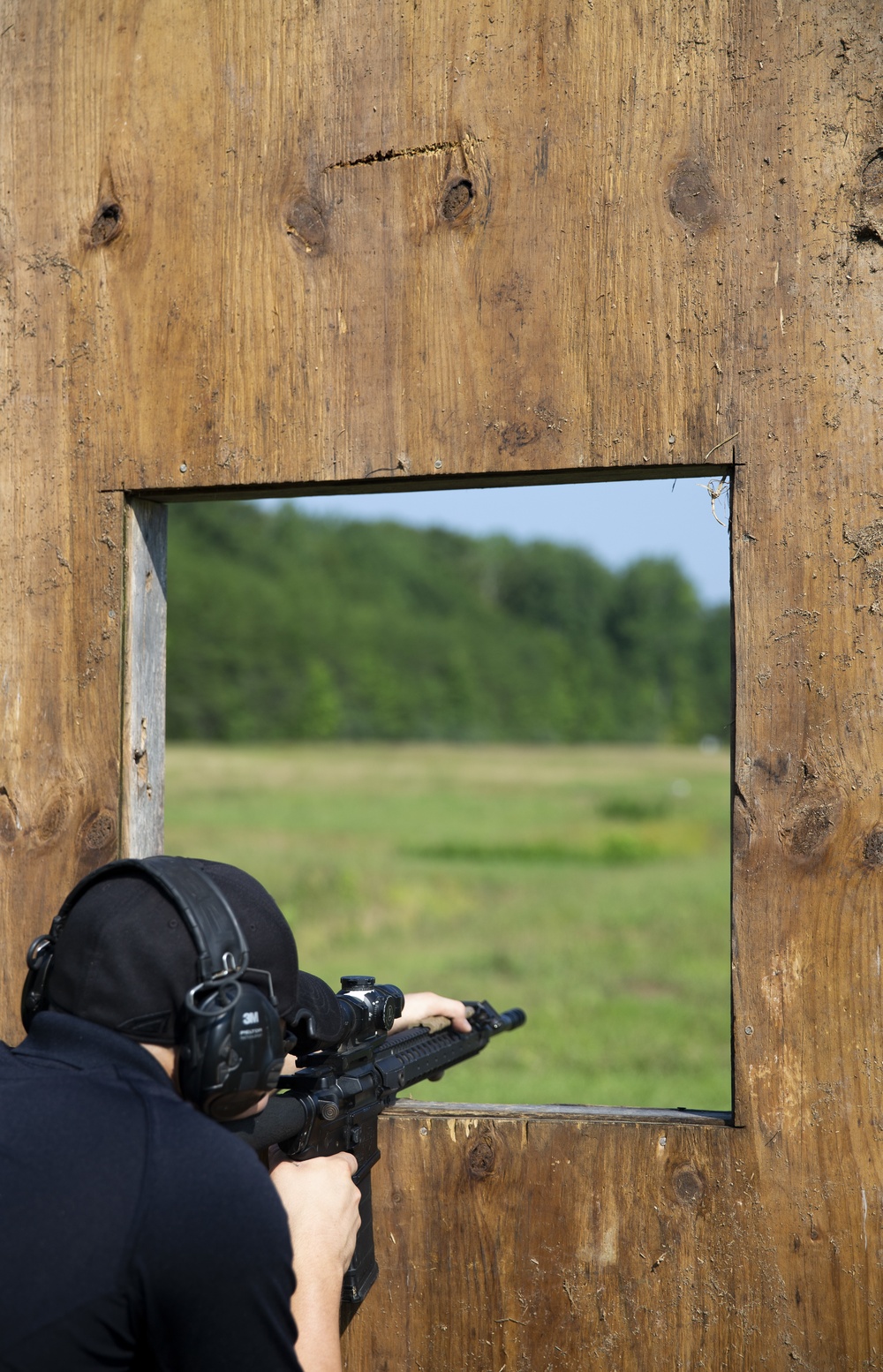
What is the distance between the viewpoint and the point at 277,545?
76.9 metres

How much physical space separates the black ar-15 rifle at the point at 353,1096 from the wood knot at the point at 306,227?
143cm

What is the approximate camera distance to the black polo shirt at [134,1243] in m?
1.36

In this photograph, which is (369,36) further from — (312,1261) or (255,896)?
(312,1261)

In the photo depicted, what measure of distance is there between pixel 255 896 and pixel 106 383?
124cm

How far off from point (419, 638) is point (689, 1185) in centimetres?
7871

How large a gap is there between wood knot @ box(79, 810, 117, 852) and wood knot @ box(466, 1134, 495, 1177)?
0.92 m

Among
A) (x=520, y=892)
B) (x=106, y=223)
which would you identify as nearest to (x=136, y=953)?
(x=106, y=223)

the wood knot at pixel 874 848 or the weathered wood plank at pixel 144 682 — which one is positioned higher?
the weathered wood plank at pixel 144 682

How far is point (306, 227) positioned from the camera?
2285 millimetres

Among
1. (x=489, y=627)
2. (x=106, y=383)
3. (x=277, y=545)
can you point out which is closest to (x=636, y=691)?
(x=489, y=627)

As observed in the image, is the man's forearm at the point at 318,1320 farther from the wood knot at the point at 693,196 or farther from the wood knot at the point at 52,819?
the wood knot at the point at 693,196

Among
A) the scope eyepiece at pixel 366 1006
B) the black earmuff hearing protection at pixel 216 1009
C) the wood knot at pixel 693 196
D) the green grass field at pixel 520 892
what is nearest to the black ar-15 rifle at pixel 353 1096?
the scope eyepiece at pixel 366 1006

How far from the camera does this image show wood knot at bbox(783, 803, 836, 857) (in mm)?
2029

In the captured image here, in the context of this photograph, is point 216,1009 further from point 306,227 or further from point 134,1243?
point 306,227
